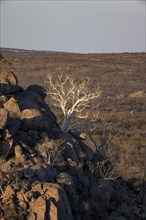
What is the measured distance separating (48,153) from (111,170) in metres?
4.11

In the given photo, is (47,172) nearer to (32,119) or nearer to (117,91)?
(32,119)

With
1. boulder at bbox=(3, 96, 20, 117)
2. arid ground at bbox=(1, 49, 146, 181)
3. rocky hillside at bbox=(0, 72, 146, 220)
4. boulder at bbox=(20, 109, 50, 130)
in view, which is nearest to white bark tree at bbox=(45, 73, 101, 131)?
rocky hillside at bbox=(0, 72, 146, 220)

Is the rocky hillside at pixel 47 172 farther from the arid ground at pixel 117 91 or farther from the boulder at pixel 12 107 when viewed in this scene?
the arid ground at pixel 117 91

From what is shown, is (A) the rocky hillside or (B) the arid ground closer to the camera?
(A) the rocky hillside

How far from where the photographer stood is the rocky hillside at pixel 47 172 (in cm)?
1457

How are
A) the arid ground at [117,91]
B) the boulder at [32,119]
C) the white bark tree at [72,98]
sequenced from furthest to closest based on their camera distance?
the arid ground at [117,91] < the white bark tree at [72,98] < the boulder at [32,119]

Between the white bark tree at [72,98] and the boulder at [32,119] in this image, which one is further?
the white bark tree at [72,98]

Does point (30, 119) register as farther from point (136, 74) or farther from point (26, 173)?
point (136, 74)

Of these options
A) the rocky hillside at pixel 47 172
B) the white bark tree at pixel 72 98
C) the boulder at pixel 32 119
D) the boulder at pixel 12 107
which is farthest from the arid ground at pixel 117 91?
the boulder at pixel 12 107

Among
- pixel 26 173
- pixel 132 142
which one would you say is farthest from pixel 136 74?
pixel 26 173

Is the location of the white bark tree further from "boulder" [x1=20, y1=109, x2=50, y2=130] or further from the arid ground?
"boulder" [x1=20, y1=109, x2=50, y2=130]

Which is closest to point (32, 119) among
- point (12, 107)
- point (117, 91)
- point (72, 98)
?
point (12, 107)

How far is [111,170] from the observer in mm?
20703

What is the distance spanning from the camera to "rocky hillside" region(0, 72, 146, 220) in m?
14.6
